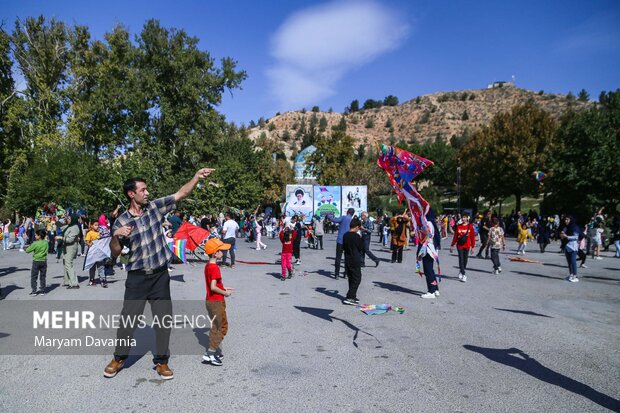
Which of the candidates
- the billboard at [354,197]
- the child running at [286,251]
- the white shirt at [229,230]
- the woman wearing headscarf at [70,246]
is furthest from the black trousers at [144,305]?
the billboard at [354,197]

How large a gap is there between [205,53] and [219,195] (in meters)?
14.8

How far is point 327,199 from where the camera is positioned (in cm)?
3934

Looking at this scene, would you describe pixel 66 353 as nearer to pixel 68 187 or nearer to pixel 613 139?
pixel 68 187

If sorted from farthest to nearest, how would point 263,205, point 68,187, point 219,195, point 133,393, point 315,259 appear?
point 263,205
point 219,195
point 68,187
point 315,259
point 133,393

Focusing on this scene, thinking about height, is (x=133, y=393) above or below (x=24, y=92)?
below

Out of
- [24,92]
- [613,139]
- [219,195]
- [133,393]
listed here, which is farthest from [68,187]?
[613,139]

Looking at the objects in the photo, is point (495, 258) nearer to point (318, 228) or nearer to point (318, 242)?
point (318, 228)

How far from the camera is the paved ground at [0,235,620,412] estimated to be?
14.4ft

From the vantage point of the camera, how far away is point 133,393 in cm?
452

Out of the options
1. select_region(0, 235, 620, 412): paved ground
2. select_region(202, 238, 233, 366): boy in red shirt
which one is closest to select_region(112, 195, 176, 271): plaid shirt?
select_region(202, 238, 233, 366): boy in red shirt

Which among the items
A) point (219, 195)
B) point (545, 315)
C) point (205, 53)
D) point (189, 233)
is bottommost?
point (545, 315)

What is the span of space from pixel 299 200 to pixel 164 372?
3431cm

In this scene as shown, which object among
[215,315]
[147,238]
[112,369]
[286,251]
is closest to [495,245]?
[286,251]

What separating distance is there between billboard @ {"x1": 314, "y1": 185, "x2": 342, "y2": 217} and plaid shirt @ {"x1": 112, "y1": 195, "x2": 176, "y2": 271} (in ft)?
112
